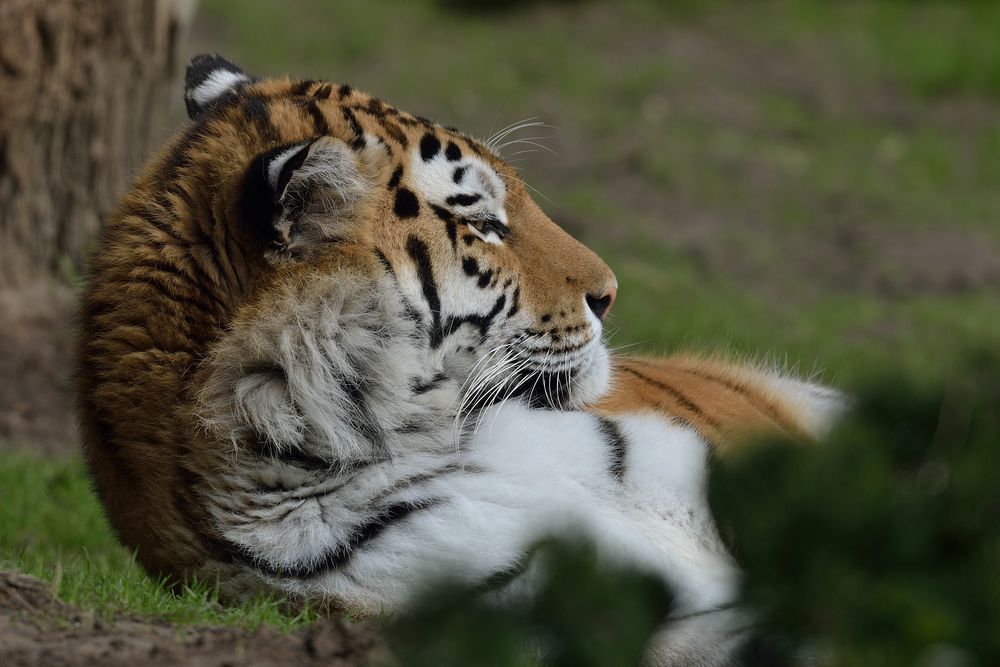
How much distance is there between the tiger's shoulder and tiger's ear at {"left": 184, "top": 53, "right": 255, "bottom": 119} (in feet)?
4.95

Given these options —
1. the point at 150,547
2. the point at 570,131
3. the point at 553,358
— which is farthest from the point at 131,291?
the point at 570,131

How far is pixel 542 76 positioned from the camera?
13789 mm

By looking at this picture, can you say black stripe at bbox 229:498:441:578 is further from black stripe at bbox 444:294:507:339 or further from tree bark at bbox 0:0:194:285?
tree bark at bbox 0:0:194:285

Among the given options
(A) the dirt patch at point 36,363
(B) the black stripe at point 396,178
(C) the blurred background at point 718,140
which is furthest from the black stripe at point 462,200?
(A) the dirt patch at point 36,363

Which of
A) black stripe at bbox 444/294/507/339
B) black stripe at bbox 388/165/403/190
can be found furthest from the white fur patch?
black stripe at bbox 444/294/507/339

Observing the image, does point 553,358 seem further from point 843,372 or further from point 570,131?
point 570,131

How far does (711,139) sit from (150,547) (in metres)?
9.70

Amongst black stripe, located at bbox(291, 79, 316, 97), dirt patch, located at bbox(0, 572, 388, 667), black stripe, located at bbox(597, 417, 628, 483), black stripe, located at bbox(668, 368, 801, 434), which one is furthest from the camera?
black stripe, located at bbox(668, 368, 801, 434)

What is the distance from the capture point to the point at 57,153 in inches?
256

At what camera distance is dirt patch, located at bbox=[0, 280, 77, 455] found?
6508 millimetres

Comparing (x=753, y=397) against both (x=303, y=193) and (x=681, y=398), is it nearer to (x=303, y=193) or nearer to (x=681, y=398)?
(x=681, y=398)

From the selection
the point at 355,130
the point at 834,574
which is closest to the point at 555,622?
the point at 834,574

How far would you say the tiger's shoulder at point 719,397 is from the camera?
3.91 meters

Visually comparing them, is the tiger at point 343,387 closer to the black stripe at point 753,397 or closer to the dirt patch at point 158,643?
the dirt patch at point 158,643
